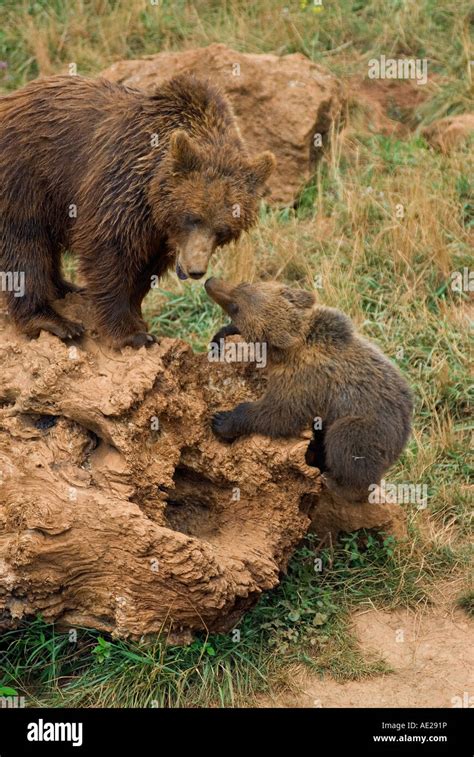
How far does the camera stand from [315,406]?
6.52 meters

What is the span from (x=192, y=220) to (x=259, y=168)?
0.54m

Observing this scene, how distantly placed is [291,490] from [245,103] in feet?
18.7

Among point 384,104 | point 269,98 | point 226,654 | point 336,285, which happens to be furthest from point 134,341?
point 384,104

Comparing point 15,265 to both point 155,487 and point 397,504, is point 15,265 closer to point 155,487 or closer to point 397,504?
point 155,487

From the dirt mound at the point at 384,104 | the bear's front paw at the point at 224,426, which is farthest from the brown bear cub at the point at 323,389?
the dirt mound at the point at 384,104

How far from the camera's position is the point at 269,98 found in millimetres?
10953

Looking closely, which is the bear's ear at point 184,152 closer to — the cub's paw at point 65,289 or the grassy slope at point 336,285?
the cub's paw at point 65,289

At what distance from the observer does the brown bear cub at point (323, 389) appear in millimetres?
6457

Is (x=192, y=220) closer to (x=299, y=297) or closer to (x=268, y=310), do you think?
(x=268, y=310)

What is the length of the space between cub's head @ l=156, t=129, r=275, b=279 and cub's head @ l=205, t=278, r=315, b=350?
0.45m

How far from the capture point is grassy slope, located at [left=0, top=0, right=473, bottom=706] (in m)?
6.14

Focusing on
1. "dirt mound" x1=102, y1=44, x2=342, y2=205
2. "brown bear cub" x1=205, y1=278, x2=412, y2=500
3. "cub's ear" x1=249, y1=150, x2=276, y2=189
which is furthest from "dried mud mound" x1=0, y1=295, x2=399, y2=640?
"dirt mound" x1=102, y1=44, x2=342, y2=205

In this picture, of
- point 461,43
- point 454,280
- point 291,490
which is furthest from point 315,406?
point 461,43

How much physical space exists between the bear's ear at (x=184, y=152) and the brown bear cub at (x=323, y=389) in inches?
33.6
